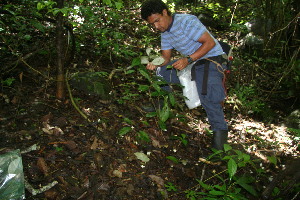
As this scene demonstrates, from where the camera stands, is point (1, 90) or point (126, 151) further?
point (1, 90)

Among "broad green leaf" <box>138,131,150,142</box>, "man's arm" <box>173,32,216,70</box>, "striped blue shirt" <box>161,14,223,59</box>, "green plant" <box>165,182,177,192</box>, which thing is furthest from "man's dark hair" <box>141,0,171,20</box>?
Result: "green plant" <box>165,182,177,192</box>

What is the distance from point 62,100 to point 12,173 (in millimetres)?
1457

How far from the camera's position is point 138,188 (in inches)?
96.9

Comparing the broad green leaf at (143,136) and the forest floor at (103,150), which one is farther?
the broad green leaf at (143,136)

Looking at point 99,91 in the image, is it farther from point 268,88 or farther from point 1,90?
point 268,88

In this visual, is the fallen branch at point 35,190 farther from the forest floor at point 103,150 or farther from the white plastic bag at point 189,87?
the white plastic bag at point 189,87

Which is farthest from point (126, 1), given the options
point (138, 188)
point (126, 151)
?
point (138, 188)

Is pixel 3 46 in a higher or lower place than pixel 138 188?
higher

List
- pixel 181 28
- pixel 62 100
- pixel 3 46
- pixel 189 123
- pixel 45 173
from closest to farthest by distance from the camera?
pixel 45 173 → pixel 181 28 → pixel 62 100 → pixel 3 46 → pixel 189 123

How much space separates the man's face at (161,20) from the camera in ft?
9.64

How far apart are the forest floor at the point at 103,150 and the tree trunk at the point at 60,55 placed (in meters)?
0.15

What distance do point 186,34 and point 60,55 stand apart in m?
1.61

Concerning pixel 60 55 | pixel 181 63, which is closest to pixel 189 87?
pixel 181 63

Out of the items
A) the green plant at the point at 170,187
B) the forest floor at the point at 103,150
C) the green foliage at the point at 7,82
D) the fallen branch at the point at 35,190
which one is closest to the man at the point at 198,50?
the forest floor at the point at 103,150
